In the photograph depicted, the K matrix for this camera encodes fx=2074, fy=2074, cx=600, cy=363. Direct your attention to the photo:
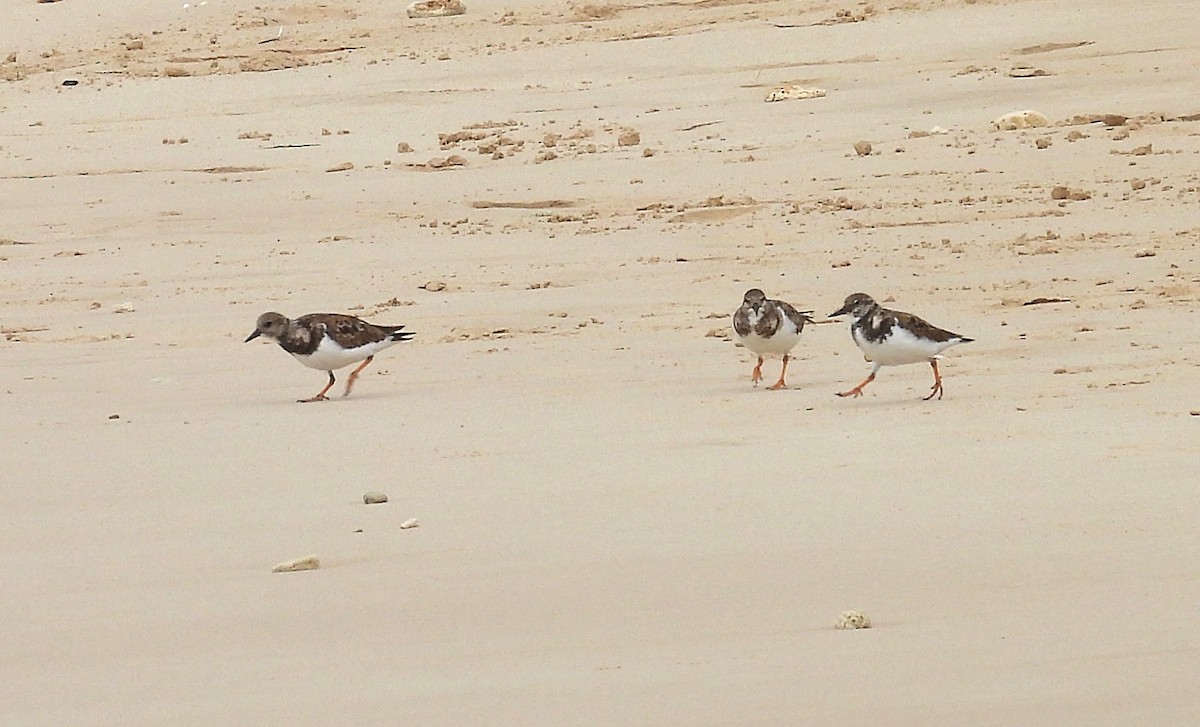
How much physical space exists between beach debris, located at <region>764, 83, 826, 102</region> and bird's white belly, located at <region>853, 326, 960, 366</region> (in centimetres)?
910

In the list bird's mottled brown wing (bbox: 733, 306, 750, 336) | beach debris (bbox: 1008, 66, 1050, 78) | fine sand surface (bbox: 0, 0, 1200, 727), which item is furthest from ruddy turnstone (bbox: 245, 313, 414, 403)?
beach debris (bbox: 1008, 66, 1050, 78)

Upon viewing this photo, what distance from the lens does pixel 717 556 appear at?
5.76 metres

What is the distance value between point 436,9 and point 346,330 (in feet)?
53.5

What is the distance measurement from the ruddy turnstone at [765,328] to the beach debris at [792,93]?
8.60 meters

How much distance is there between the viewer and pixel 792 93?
18031 millimetres

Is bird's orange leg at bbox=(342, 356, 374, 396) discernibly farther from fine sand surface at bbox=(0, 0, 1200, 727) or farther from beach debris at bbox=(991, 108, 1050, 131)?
beach debris at bbox=(991, 108, 1050, 131)

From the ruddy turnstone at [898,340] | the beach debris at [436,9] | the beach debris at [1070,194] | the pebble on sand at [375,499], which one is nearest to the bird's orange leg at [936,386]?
the ruddy turnstone at [898,340]

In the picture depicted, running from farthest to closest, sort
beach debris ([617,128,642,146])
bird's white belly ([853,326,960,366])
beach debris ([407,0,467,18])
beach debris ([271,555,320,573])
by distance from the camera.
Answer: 1. beach debris ([407,0,467,18])
2. beach debris ([617,128,642,146])
3. bird's white belly ([853,326,960,366])
4. beach debris ([271,555,320,573])

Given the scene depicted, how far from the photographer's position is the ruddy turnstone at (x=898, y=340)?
8.91 m

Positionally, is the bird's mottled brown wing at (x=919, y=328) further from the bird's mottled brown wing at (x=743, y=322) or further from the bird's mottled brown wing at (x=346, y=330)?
the bird's mottled brown wing at (x=346, y=330)

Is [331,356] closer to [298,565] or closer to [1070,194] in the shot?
[298,565]

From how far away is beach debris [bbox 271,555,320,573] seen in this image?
18.9ft

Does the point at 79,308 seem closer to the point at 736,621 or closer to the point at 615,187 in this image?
the point at 615,187

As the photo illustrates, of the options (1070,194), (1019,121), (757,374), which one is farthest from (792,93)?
(757,374)
